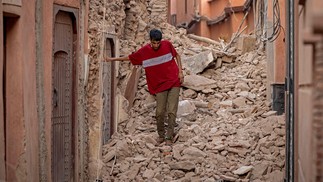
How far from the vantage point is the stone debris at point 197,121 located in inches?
336

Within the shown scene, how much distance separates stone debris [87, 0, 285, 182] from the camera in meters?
8.53

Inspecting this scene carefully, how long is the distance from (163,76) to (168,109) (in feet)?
1.66

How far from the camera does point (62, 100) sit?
7.54m

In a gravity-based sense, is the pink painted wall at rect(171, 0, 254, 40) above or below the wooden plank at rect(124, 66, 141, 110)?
above

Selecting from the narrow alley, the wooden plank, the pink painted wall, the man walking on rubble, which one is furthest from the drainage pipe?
the pink painted wall

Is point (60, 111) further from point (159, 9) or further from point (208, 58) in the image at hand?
point (159, 9)

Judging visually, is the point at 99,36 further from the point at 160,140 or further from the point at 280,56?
the point at 280,56

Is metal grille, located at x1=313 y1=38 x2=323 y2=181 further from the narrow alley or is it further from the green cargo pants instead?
the green cargo pants

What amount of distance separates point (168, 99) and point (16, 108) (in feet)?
12.5

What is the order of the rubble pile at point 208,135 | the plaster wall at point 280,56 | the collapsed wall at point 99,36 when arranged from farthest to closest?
the plaster wall at point 280,56 < the collapsed wall at point 99,36 < the rubble pile at point 208,135

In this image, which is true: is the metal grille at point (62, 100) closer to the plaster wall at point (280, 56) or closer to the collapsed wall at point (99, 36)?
the collapsed wall at point (99, 36)

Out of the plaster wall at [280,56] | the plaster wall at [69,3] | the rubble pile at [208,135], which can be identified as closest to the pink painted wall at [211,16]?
the rubble pile at [208,135]

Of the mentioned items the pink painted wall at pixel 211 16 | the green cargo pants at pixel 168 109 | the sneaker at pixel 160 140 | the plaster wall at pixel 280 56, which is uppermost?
the pink painted wall at pixel 211 16

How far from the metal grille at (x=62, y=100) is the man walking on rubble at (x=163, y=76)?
5.67 ft
